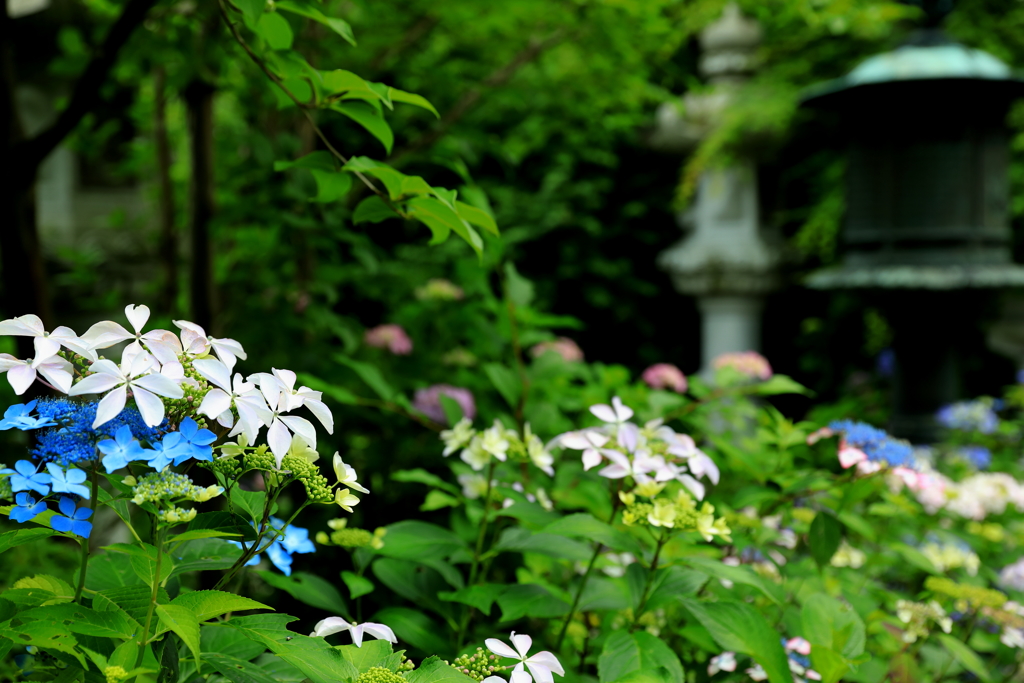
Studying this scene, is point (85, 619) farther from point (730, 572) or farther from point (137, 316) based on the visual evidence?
point (730, 572)

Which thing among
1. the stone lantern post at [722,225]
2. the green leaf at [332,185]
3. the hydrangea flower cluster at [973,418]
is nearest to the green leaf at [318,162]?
the green leaf at [332,185]

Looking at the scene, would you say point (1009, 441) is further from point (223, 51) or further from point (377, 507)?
point (223, 51)

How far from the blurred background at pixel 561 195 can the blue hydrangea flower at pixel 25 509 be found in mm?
640

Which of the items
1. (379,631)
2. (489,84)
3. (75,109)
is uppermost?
(489,84)

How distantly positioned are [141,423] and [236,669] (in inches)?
6.8

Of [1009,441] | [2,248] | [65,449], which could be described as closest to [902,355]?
[1009,441]

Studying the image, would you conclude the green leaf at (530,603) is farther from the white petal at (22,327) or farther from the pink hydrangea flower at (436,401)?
the pink hydrangea flower at (436,401)

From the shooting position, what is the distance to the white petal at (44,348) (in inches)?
20.4

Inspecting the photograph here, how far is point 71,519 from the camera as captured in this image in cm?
52

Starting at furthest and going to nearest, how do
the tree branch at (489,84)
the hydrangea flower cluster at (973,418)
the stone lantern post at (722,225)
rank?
the stone lantern post at (722,225) < the hydrangea flower cluster at (973,418) < the tree branch at (489,84)

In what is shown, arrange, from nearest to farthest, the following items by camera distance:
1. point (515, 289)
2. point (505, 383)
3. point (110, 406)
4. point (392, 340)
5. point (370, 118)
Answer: point (110, 406), point (370, 118), point (505, 383), point (515, 289), point (392, 340)

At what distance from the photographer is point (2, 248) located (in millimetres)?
1319

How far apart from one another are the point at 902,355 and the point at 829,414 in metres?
1.11

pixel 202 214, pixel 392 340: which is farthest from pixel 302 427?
Result: pixel 202 214
